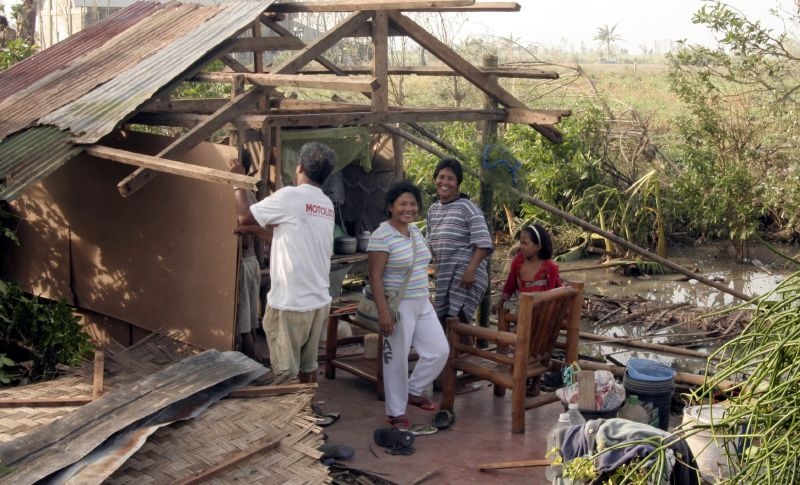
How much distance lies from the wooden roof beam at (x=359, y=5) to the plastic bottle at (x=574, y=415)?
8.90 ft

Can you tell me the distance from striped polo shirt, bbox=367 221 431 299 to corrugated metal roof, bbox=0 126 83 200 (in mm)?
2137

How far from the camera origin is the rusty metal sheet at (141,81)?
6.59 m

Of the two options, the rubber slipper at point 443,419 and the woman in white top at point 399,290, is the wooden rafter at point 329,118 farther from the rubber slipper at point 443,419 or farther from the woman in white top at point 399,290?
the rubber slipper at point 443,419

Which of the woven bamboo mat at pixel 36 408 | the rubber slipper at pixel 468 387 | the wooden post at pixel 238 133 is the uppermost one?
the wooden post at pixel 238 133

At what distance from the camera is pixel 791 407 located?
3.27 meters

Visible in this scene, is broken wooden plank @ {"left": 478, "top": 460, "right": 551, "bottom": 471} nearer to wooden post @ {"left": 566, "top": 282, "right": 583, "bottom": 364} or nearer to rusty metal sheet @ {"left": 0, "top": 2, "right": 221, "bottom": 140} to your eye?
wooden post @ {"left": 566, "top": 282, "right": 583, "bottom": 364}

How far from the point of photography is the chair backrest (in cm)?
617

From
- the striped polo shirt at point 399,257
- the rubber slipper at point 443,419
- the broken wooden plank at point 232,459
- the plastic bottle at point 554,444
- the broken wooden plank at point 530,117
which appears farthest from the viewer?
the broken wooden plank at point 530,117

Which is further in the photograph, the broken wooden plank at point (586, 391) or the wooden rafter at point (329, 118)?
the wooden rafter at point (329, 118)

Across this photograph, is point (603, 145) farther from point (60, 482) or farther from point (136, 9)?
point (60, 482)

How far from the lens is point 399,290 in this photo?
20.7 ft

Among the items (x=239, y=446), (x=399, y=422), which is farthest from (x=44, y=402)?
(x=399, y=422)

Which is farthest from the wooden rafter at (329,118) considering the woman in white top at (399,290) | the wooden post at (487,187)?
the woman in white top at (399,290)

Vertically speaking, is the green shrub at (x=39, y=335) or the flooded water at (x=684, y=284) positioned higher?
the green shrub at (x=39, y=335)
